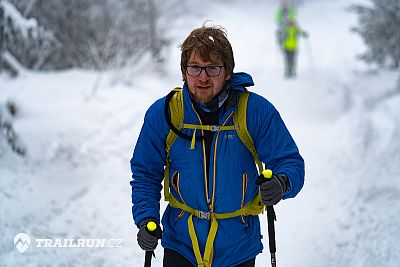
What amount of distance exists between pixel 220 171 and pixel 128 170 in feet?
17.0

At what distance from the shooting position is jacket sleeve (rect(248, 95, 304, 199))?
2.49 metres

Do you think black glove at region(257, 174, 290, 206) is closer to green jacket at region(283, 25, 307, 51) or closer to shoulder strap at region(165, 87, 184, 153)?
shoulder strap at region(165, 87, 184, 153)

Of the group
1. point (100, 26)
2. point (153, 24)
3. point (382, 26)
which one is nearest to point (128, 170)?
point (382, 26)

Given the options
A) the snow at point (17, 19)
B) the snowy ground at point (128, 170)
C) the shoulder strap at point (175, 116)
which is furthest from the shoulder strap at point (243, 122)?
the snow at point (17, 19)

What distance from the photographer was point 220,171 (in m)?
2.47

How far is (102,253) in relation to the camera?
16.3 ft

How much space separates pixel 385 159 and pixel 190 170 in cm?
496

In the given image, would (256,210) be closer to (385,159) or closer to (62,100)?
(385,159)

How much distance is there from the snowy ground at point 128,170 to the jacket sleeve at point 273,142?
2.50 meters

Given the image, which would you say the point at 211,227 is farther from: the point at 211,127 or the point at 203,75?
the point at 203,75

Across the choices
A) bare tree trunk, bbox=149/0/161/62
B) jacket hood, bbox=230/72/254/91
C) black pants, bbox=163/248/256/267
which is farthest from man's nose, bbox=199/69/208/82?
bare tree trunk, bbox=149/0/161/62

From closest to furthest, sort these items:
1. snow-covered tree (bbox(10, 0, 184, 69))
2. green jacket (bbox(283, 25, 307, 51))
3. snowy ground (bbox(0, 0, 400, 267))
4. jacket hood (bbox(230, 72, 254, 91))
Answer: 1. jacket hood (bbox(230, 72, 254, 91))
2. snowy ground (bbox(0, 0, 400, 267))
3. green jacket (bbox(283, 25, 307, 51))
4. snow-covered tree (bbox(10, 0, 184, 69))

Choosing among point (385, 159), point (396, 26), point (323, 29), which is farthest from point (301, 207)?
point (323, 29)

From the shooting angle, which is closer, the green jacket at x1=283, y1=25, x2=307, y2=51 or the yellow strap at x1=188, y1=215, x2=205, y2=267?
the yellow strap at x1=188, y1=215, x2=205, y2=267
